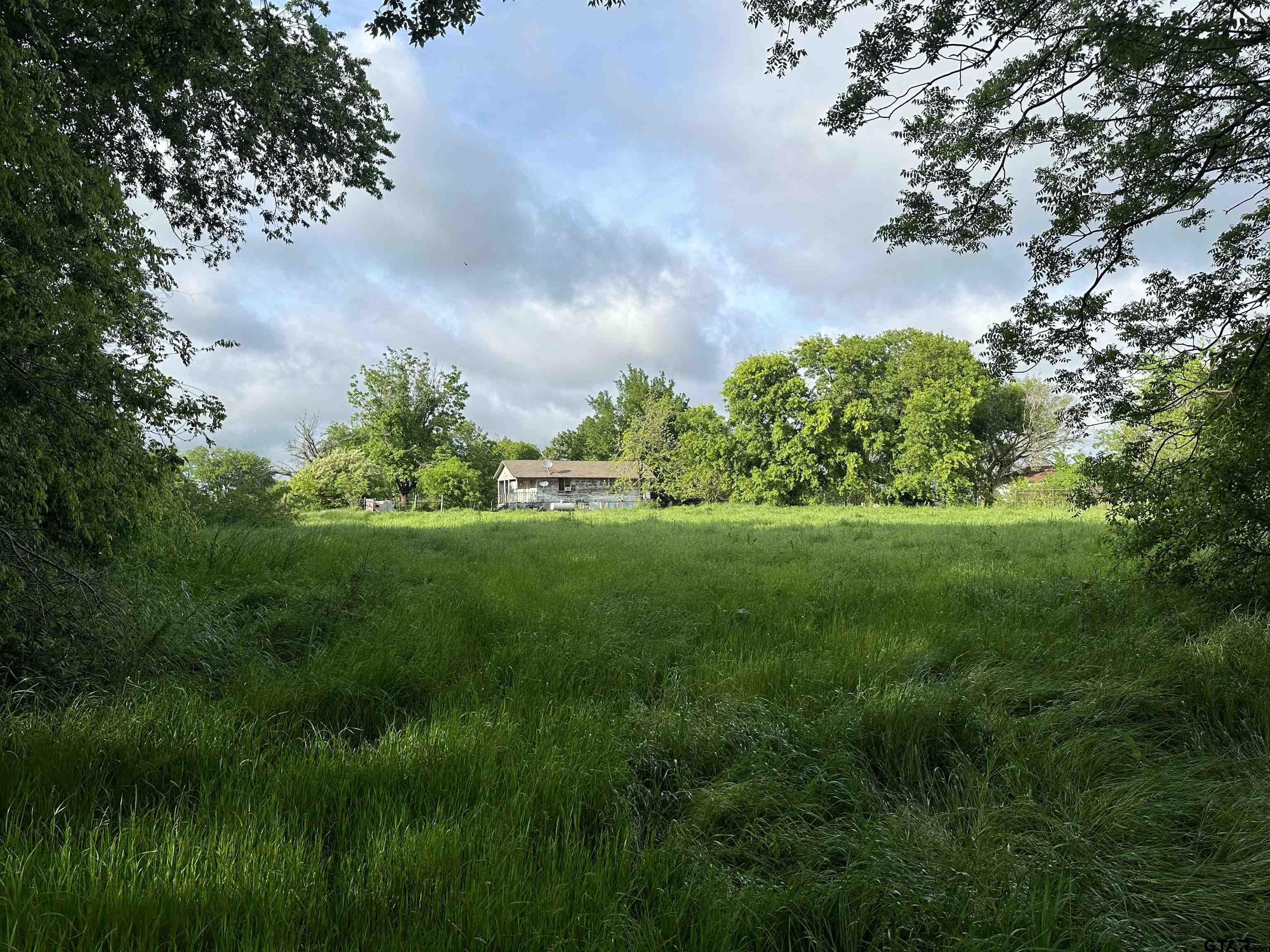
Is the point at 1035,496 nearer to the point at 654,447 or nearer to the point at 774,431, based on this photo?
the point at 774,431

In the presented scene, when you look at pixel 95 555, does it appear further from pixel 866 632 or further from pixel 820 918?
pixel 866 632

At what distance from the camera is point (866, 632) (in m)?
5.71

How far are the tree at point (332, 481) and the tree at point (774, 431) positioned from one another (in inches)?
1160

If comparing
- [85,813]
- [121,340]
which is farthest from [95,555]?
[85,813]

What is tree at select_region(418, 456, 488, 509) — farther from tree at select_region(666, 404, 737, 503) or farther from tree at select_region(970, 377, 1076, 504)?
tree at select_region(970, 377, 1076, 504)

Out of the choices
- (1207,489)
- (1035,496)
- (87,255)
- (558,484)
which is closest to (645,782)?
(87,255)

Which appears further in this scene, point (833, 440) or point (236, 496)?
point (833, 440)

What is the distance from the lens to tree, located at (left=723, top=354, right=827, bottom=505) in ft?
140

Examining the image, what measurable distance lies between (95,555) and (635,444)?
4336cm

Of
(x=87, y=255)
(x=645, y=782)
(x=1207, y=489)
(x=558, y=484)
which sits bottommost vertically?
(x=645, y=782)

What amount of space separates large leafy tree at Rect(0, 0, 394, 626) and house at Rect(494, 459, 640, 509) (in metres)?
59.4

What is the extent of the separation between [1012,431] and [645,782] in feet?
174

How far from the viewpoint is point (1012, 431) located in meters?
46.4

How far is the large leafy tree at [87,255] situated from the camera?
146 inches
